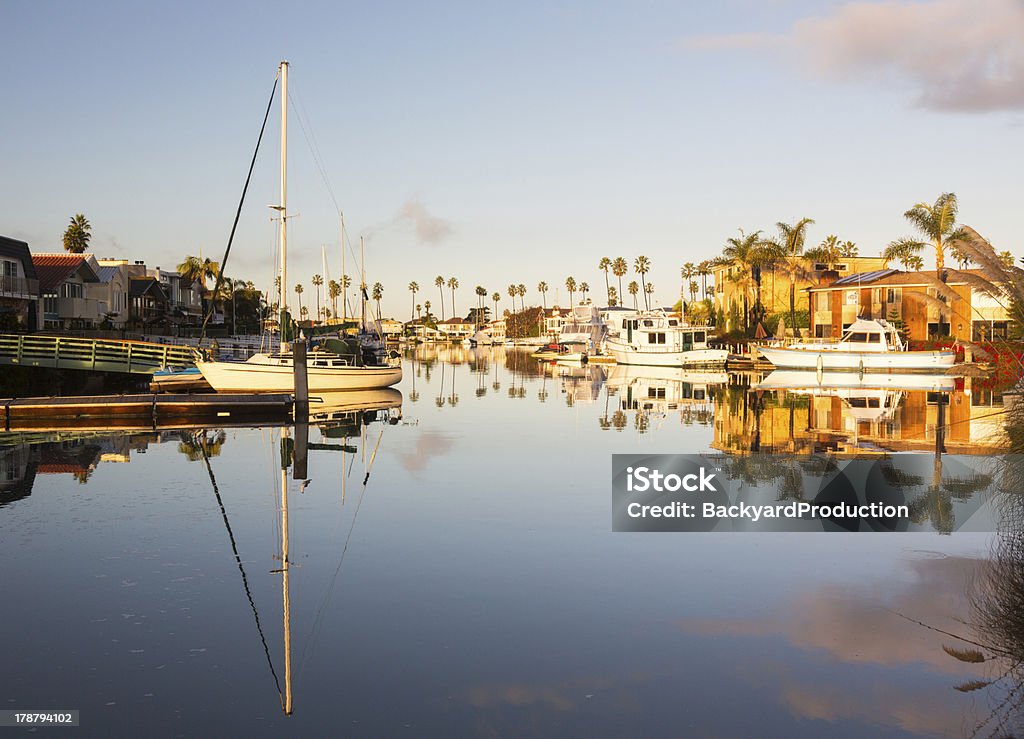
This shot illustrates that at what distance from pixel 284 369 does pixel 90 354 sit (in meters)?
10.8

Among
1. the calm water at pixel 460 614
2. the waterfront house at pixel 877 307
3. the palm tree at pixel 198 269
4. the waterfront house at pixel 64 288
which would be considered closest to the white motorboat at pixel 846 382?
the waterfront house at pixel 877 307

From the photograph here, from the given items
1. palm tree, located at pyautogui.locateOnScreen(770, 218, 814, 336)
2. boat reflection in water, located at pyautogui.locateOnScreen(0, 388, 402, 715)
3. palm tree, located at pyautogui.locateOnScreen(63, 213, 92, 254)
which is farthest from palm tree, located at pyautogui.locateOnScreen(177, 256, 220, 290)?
boat reflection in water, located at pyautogui.locateOnScreen(0, 388, 402, 715)

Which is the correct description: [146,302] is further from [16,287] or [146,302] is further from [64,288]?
[16,287]

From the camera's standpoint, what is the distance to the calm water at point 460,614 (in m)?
8.44

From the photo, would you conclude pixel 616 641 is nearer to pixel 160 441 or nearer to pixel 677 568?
pixel 677 568

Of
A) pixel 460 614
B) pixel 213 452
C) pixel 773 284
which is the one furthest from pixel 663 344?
pixel 460 614

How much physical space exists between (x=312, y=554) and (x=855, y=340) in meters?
63.4

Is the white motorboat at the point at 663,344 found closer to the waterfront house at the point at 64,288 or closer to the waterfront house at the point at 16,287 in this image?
the waterfront house at the point at 64,288

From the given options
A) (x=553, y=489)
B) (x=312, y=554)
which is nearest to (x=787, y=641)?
(x=312, y=554)

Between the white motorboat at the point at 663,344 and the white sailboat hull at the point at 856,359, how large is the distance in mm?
6755

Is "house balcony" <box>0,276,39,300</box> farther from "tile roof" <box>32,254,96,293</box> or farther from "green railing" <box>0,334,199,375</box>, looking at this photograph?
"green railing" <box>0,334,199,375</box>

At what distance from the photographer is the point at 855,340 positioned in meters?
70.9

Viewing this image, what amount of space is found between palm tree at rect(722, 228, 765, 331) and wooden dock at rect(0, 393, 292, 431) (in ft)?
223

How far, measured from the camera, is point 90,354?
1897 inches
